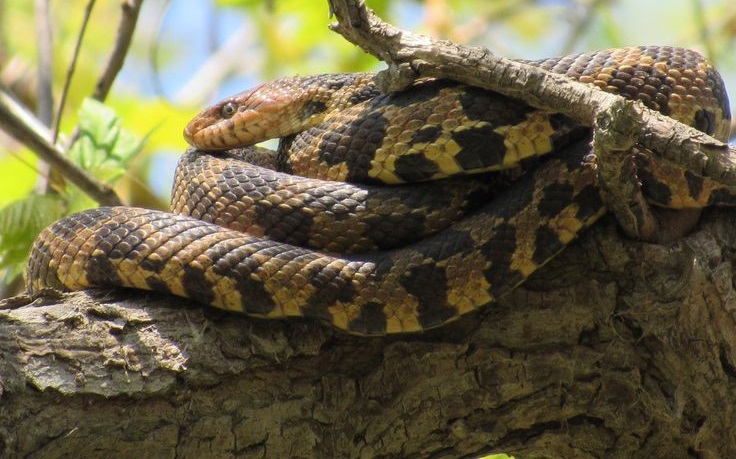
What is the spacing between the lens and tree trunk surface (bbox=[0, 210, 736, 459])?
4.01 metres

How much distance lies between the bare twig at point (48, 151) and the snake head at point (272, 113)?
1.98ft

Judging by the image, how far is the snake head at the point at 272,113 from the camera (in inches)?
212

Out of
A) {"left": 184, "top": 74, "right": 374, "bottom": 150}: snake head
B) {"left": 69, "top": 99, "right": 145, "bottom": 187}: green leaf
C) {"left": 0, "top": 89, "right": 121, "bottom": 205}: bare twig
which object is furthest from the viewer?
{"left": 69, "top": 99, "right": 145, "bottom": 187}: green leaf

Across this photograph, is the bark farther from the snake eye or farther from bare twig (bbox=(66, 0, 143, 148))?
bare twig (bbox=(66, 0, 143, 148))

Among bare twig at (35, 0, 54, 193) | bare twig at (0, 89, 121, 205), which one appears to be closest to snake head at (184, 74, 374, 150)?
bare twig at (0, 89, 121, 205)

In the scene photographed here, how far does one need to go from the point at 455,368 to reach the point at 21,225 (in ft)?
8.73

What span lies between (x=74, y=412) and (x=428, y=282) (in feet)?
5.42

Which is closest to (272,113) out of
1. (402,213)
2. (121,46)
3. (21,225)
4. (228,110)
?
(228,110)

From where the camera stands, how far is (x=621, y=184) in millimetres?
3920

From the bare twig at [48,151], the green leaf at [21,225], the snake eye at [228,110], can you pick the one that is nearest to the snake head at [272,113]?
the snake eye at [228,110]

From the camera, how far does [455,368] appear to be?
A: 4324 millimetres

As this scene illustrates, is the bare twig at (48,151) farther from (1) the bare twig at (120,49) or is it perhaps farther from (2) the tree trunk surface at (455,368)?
(2) the tree trunk surface at (455,368)

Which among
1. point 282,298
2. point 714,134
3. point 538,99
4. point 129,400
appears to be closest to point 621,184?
point 538,99

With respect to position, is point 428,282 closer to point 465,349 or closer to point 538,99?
point 465,349
